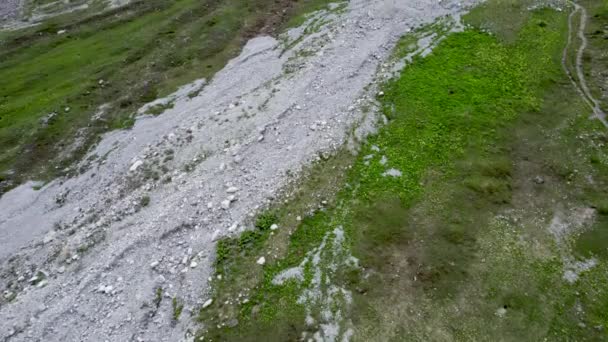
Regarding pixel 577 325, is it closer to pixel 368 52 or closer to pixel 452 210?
pixel 452 210

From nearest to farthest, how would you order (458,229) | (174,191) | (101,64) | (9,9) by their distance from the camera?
(458,229), (174,191), (101,64), (9,9)

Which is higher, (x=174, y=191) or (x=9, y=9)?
(x=9, y=9)

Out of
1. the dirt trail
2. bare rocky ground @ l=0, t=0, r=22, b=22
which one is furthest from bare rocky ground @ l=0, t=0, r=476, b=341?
bare rocky ground @ l=0, t=0, r=22, b=22

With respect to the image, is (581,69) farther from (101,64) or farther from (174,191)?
(101,64)

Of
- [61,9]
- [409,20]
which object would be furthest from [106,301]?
[61,9]

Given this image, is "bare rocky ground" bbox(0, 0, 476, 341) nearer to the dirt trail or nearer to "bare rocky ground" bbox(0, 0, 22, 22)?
the dirt trail

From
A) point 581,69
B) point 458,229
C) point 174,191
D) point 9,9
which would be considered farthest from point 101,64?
point 581,69
